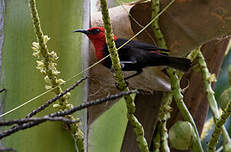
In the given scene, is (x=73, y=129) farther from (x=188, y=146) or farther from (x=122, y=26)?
(x=122, y=26)

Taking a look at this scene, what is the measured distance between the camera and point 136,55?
1169 mm

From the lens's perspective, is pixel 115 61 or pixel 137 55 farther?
pixel 137 55

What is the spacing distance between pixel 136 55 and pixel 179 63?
0.69 ft

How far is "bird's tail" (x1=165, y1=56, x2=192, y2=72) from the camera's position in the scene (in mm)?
991

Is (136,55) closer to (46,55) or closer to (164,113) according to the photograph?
(164,113)

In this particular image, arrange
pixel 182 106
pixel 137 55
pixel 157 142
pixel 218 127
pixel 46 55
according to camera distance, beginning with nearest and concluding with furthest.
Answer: pixel 46 55
pixel 218 127
pixel 182 106
pixel 157 142
pixel 137 55

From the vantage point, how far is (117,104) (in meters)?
1.07

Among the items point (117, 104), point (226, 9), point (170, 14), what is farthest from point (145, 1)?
point (117, 104)

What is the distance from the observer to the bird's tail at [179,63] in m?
0.99

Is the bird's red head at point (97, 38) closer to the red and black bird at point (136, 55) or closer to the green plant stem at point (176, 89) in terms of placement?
the red and black bird at point (136, 55)

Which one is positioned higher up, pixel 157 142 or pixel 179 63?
pixel 179 63

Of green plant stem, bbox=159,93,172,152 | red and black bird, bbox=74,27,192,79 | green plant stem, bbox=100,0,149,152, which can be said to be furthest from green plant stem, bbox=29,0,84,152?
green plant stem, bbox=159,93,172,152

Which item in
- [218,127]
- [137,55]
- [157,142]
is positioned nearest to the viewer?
[218,127]

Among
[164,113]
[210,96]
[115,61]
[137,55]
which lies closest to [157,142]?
[164,113]
